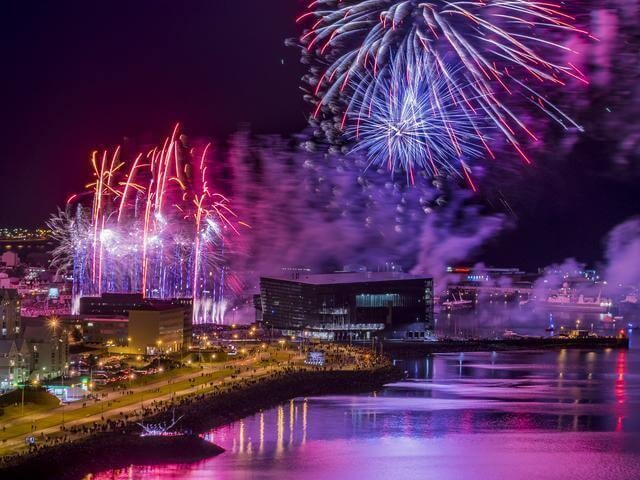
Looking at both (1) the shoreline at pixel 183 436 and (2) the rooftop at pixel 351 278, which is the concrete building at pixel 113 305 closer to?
(1) the shoreline at pixel 183 436

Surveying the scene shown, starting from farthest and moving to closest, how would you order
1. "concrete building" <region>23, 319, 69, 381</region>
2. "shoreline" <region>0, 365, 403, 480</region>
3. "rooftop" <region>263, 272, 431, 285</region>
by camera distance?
"rooftop" <region>263, 272, 431, 285</region>
"concrete building" <region>23, 319, 69, 381</region>
"shoreline" <region>0, 365, 403, 480</region>

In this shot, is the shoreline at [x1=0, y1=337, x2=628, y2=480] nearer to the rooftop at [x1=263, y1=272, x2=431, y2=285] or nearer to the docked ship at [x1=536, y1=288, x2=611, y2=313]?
the rooftop at [x1=263, y1=272, x2=431, y2=285]

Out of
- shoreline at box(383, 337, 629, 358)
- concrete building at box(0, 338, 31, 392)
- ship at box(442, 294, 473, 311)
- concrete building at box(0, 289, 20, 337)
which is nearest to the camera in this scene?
concrete building at box(0, 338, 31, 392)

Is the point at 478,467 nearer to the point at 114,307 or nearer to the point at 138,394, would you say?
the point at 138,394

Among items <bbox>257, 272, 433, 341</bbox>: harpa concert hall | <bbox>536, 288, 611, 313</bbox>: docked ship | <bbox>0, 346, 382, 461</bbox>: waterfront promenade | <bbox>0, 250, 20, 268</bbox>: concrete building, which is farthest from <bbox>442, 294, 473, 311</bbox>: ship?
<bbox>0, 346, 382, 461</bbox>: waterfront promenade

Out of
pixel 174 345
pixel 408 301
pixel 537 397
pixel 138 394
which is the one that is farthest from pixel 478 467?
pixel 408 301

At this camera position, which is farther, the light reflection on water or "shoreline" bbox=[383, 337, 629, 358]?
"shoreline" bbox=[383, 337, 629, 358]

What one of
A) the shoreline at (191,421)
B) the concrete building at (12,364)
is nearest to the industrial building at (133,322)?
the shoreline at (191,421)
